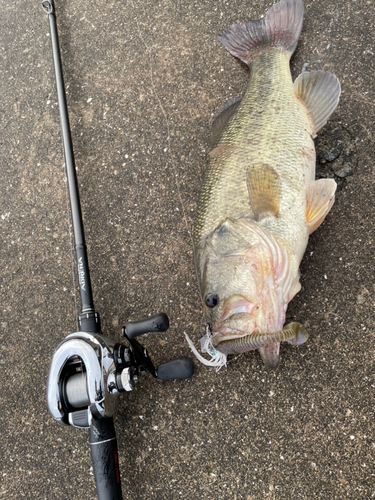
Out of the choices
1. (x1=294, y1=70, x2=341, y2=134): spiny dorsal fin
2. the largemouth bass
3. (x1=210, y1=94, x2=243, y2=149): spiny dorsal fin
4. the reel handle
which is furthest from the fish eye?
(x1=294, y1=70, x2=341, y2=134): spiny dorsal fin

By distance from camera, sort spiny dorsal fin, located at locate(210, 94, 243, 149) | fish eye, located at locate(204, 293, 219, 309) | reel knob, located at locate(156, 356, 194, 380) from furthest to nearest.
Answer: spiny dorsal fin, located at locate(210, 94, 243, 149), reel knob, located at locate(156, 356, 194, 380), fish eye, located at locate(204, 293, 219, 309)

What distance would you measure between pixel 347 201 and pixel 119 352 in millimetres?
1673

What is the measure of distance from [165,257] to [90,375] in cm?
101

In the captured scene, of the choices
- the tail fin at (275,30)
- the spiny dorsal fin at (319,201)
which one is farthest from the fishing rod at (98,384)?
the tail fin at (275,30)

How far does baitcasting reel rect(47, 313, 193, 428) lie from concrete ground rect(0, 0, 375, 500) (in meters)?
0.50

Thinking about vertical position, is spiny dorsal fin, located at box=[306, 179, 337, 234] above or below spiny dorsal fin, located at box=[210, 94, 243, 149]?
below

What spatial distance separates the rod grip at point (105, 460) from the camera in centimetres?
187

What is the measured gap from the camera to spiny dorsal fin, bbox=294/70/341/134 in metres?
2.26

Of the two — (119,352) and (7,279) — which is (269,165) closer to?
(119,352)

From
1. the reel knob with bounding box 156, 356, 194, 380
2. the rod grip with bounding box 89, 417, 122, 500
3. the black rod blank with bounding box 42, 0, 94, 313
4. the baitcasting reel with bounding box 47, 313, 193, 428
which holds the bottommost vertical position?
the rod grip with bounding box 89, 417, 122, 500

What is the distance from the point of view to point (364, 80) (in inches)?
96.2

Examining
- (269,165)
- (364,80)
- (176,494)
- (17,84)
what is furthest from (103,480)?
(17,84)

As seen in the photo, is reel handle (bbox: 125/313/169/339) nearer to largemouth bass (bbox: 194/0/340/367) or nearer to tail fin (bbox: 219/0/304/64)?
largemouth bass (bbox: 194/0/340/367)

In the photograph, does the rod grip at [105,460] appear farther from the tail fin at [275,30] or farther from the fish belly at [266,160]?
the tail fin at [275,30]
